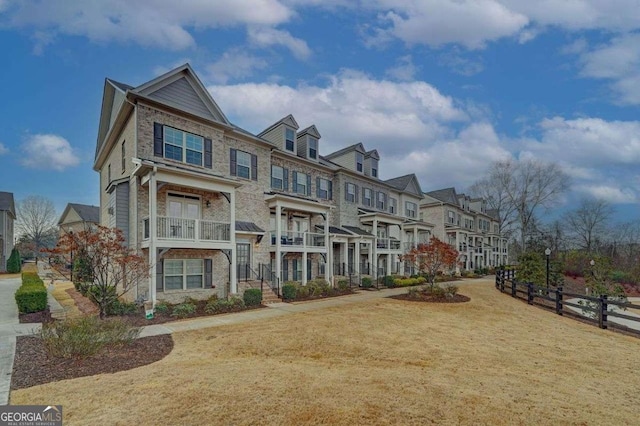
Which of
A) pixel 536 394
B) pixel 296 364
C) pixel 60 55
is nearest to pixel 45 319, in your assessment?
pixel 296 364

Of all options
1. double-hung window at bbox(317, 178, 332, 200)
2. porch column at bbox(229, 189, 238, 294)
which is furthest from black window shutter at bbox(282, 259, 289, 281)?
double-hung window at bbox(317, 178, 332, 200)

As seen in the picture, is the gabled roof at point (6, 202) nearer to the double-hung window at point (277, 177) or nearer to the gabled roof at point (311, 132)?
the double-hung window at point (277, 177)

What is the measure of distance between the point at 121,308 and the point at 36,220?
5626cm

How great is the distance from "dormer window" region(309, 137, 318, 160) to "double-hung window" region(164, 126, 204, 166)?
29.0ft

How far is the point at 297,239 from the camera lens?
20.8 m

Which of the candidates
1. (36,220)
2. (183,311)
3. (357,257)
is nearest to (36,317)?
(183,311)

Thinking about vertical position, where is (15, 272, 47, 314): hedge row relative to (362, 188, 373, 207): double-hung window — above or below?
below

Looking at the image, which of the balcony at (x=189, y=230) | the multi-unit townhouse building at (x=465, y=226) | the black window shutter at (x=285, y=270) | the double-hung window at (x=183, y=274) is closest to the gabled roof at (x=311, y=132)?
the black window shutter at (x=285, y=270)

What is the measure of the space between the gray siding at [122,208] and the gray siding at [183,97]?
4.24m

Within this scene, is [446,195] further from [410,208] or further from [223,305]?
[223,305]

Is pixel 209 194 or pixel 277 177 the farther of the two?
pixel 277 177

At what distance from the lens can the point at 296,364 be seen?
6711mm

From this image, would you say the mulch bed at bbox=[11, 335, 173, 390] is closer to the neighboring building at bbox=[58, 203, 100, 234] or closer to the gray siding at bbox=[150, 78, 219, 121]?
the gray siding at bbox=[150, 78, 219, 121]

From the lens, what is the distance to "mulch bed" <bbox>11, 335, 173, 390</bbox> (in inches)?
232
